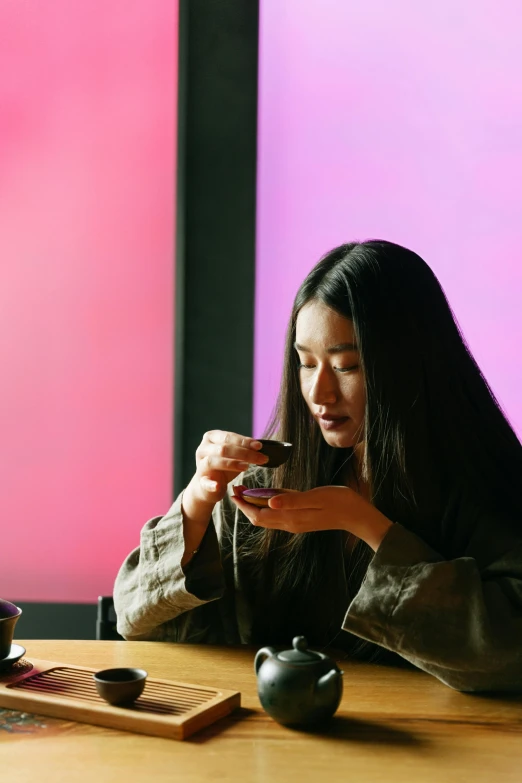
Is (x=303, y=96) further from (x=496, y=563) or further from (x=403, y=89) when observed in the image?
(x=496, y=563)

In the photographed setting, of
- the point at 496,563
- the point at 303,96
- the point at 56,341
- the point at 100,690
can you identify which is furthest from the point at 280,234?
the point at 100,690

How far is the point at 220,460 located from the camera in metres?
1.74

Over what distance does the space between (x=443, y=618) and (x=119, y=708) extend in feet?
1.97

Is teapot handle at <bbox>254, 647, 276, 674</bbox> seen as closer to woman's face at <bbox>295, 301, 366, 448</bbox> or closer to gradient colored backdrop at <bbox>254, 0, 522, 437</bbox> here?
woman's face at <bbox>295, 301, 366, 448</bbox>

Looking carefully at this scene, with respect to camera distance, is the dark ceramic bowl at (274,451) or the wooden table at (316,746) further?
the dark ceramic bowl at (274,451)

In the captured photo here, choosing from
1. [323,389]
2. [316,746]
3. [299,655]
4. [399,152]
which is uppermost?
[399,152]

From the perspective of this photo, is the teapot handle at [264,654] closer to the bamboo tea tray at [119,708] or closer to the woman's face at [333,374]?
the bamboo tea tray at [119,708]

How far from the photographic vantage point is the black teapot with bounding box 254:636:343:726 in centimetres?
130

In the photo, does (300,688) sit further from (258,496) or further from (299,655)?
(258,496)

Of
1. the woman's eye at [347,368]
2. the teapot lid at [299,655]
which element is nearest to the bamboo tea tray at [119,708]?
the teapot lid at [299,655]

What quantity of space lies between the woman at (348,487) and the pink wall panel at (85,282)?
3.28ft

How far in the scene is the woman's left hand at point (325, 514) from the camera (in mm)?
1624

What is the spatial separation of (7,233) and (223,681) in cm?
194

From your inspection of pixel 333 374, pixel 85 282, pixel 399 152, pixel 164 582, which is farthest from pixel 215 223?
pixel 164 582
